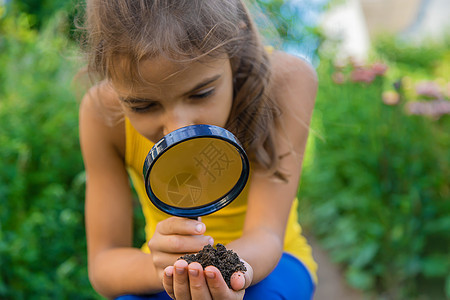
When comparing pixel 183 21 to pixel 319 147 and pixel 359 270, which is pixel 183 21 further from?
pixel 319 147

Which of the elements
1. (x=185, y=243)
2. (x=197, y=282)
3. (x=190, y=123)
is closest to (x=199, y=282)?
(x=197, y=282)

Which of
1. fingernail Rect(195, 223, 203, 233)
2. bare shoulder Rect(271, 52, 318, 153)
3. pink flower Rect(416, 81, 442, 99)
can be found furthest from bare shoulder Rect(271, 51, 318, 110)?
pink flower Rect(416, 81, 442, 99)

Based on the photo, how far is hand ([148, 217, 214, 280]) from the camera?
1.31m

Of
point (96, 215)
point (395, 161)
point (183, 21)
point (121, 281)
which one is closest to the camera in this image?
point (183, 21)

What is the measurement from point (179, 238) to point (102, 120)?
86cm

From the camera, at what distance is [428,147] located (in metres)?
3.38

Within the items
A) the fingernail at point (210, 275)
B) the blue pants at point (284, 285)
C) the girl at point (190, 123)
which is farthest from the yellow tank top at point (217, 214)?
the fingernail at point (210, 275)

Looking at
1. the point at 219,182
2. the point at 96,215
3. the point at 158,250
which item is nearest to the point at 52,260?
the point at 96,215

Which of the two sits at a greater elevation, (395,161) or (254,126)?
(254,126)

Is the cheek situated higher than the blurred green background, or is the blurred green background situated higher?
the cheek

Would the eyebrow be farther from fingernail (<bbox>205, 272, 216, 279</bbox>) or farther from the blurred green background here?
the blurred green background

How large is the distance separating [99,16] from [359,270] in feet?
9.19

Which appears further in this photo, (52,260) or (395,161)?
(395,161)

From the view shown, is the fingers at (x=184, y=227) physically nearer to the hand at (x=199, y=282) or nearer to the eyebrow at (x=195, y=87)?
the hand at (x=199, y=282)
